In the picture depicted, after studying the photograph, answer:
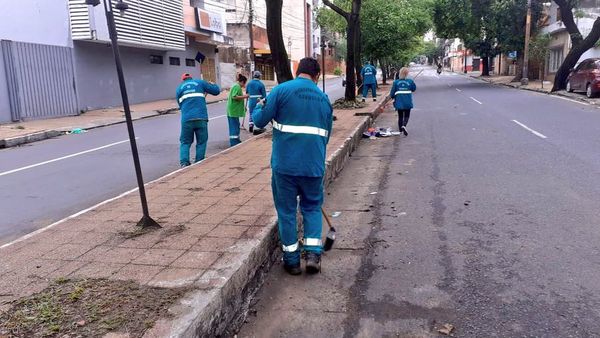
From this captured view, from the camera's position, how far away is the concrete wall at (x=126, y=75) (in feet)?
69.8

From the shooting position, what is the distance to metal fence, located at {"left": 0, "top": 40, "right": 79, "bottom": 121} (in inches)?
677

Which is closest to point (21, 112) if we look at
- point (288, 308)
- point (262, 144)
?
point (262, 144)

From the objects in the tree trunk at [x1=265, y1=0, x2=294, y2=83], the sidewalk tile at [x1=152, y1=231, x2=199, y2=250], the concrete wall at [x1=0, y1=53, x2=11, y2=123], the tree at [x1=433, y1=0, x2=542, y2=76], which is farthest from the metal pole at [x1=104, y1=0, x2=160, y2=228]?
the tree at [x1=433, y1=0, x2=542, y2=76]

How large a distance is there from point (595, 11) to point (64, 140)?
2924 cm

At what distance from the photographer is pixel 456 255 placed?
15.6ft

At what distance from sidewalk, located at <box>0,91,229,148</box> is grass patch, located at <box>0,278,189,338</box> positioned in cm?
1152

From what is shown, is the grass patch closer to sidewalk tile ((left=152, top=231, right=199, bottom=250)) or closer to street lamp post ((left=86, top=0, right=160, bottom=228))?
sidewalk tile ((left=152, top=231, right=199, bottom=250))

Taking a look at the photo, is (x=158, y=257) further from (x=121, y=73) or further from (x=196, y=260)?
(x=121, y=73)

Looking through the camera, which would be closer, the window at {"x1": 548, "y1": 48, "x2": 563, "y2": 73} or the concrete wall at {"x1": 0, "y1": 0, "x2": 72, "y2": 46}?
the concrete wall at {"x1": 0, "y1": 0, "x2": 72, "y2": 46}

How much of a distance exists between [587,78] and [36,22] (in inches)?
839

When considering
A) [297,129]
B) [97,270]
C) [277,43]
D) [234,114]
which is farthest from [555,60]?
[97,270]

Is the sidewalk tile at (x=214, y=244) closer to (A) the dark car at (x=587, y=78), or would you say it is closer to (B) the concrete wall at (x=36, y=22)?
(B) the concrete wall at (x=36, y=22)

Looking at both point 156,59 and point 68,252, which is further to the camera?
point 156,59

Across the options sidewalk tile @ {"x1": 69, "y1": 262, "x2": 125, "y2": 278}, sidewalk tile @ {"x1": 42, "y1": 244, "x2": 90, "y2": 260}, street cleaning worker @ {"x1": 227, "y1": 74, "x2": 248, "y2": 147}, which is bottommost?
sidewalk tile @ {"x1": 42, "y1": 244, "x2": 90, "y2": 260}
